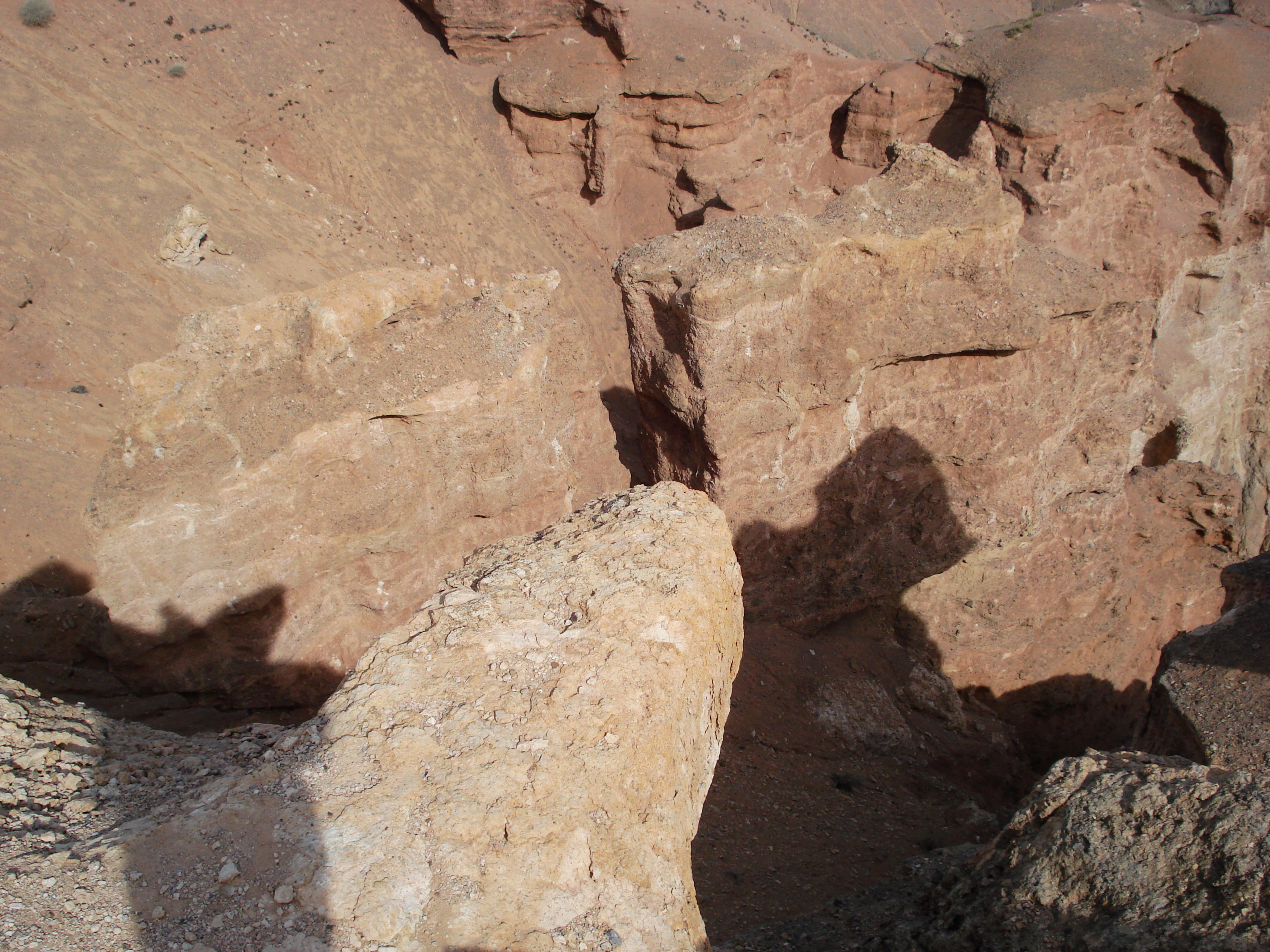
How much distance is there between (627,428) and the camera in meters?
11.0

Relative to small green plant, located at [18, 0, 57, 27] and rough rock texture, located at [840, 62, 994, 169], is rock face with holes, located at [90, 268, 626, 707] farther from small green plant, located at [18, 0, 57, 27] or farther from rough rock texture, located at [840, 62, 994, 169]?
small green plant, located at [18, 0, 57, 27]

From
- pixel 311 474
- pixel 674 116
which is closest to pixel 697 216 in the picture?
pixel 674 116

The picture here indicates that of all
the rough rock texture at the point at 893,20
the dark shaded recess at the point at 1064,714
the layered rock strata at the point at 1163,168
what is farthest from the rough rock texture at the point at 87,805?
the rough rock texture at the point at 893,20

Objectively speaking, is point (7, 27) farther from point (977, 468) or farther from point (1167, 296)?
point (1167, 296)

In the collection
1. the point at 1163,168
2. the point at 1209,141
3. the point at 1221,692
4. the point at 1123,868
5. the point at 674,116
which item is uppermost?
the point at 1123,868

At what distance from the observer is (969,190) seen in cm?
752

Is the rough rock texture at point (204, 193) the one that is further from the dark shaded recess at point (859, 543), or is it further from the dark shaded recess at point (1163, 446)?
the dark shaded recess at point (1163, 446)

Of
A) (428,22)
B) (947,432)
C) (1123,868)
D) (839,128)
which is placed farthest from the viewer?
(428,22)

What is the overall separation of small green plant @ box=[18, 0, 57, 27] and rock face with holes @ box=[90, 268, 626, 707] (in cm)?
1138

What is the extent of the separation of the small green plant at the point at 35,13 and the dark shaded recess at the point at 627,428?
413 inches

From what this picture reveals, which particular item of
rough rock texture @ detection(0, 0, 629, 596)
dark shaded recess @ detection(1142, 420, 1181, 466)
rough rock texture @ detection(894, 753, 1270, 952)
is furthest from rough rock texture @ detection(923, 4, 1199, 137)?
rough rock texture @ detection(894, 753, 1270, 952)

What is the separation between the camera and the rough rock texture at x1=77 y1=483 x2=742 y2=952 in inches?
111

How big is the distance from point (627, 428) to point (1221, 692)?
7.07 metres

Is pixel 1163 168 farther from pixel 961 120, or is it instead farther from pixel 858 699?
pixel 858 699
